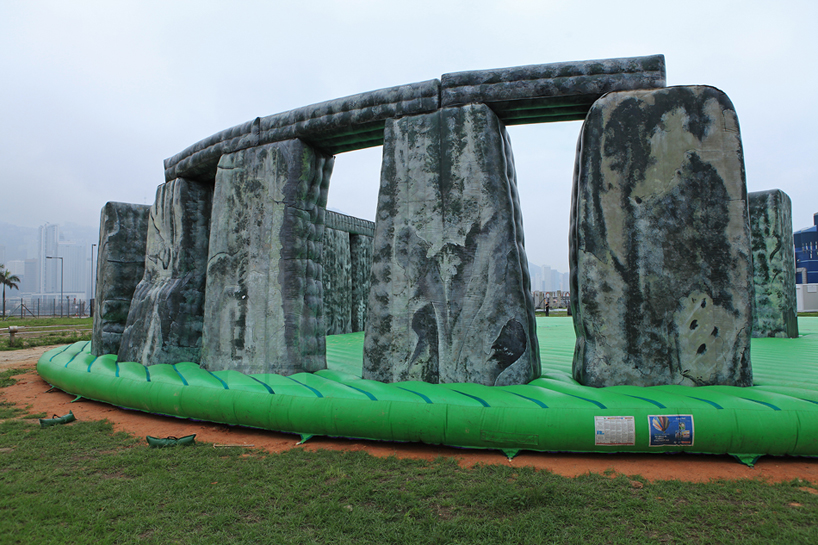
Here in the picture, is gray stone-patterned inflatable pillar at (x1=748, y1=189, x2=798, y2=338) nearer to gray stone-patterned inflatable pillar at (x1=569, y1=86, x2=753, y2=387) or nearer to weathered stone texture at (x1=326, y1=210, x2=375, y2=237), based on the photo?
gray stone-patterned inflatable pillar at (x1=569, y1=86, x2=753, y2=387)

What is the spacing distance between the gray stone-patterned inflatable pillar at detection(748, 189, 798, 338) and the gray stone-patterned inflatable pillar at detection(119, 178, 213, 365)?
27.0 ft

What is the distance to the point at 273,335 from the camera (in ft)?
14.7

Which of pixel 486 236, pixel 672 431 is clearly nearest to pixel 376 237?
pixel 486 236

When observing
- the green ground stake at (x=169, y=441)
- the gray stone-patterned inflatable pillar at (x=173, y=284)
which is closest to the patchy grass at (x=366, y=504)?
the green ground stake at (x=169, y=441)

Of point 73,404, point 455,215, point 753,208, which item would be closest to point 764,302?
point 753,208

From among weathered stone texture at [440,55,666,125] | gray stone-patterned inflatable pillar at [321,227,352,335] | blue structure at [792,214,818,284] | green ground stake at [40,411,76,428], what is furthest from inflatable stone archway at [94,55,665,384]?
blue structure at [792,214,818,284]

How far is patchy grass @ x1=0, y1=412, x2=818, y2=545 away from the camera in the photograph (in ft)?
6.67

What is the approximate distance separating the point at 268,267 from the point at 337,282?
18.8 feet

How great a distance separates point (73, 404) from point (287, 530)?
4.28m

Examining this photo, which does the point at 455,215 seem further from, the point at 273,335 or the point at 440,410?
the point at 273,335

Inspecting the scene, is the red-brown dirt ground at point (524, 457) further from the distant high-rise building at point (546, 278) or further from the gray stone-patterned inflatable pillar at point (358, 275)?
the distant high-rise building at point (546, 278)

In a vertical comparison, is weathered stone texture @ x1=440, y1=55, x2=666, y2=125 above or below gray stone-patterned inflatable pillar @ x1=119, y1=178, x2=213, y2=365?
above

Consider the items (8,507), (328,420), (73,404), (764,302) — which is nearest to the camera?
(8,507)

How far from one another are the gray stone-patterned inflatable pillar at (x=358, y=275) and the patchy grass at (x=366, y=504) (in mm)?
7973
